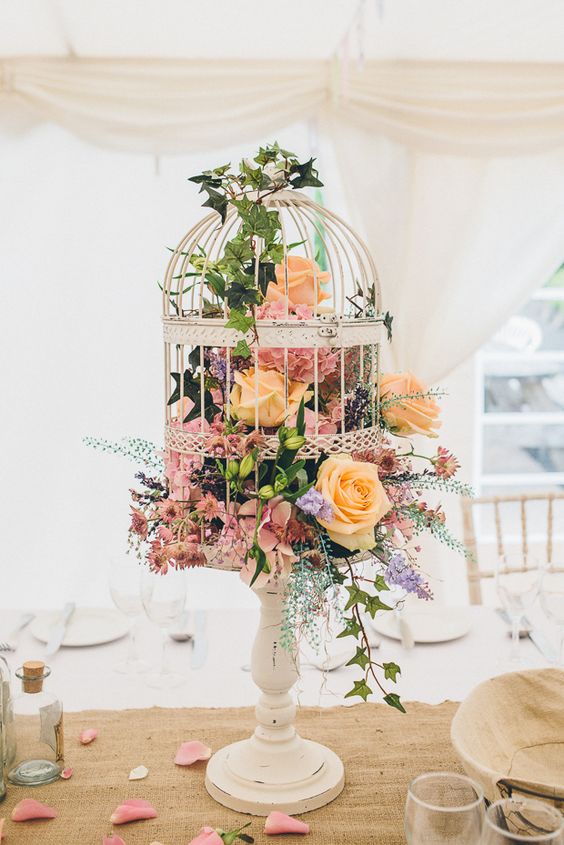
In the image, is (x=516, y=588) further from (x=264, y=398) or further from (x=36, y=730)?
(x=36, y=730)

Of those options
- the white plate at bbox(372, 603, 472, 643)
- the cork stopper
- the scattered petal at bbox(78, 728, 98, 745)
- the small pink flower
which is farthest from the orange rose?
the white plate at bbox(372, 603, 472, 643)

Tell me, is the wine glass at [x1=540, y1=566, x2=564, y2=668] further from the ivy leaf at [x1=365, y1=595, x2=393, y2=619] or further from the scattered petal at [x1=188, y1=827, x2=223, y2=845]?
the scattered petal at [x1=188, y1=827, x2=223, y2=845]

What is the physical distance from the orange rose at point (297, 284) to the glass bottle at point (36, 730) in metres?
0.63

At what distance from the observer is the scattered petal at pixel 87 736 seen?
55.2 inches

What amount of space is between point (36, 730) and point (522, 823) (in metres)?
0.75

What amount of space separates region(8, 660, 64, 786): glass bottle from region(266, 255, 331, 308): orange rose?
626 mm

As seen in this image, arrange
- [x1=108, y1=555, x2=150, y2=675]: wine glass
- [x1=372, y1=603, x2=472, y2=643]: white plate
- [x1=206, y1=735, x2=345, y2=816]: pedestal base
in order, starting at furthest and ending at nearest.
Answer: [x1=372, y1=603, x2=472, y2=643]: white plate, [x1=108, y1=555, x2=150, y2=675]: wine glass, [x1=206, y1=735, x2=345, y2=816]: pedestal base

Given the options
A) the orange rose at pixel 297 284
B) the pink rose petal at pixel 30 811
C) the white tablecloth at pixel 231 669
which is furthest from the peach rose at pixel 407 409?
the pink rose petal at pixel 30 811

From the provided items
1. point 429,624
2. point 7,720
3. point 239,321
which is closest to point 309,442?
point 239,321

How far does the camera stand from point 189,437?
1244 millimetres

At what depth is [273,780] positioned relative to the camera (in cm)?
127

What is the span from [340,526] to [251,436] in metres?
0.16

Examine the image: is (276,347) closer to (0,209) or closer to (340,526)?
(340,526)

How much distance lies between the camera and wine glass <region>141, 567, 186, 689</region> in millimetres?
1661
